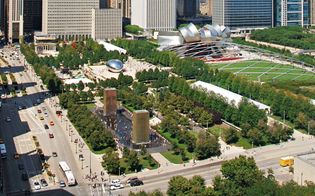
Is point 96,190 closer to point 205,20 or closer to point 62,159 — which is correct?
point 62,159

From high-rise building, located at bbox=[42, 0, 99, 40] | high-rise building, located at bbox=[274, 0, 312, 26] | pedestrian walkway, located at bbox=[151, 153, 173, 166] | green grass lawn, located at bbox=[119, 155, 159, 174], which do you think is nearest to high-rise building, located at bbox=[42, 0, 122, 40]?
high-rise building, located at bbox=[42, 0, 99, 40]

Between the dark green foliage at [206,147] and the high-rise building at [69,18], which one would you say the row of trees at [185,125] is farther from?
the high-rise building at [69,18]


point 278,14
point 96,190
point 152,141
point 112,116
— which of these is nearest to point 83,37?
point 278,14

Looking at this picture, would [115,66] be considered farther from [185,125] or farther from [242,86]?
[185,125]

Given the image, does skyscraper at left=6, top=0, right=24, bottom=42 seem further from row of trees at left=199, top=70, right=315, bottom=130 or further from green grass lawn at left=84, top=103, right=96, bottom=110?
green grass lawn at left=84, top=103, right=96, bottom=110

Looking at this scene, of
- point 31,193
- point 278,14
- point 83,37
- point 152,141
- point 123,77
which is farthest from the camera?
point 278,14

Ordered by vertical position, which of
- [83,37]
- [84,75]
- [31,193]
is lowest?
[31,193]
